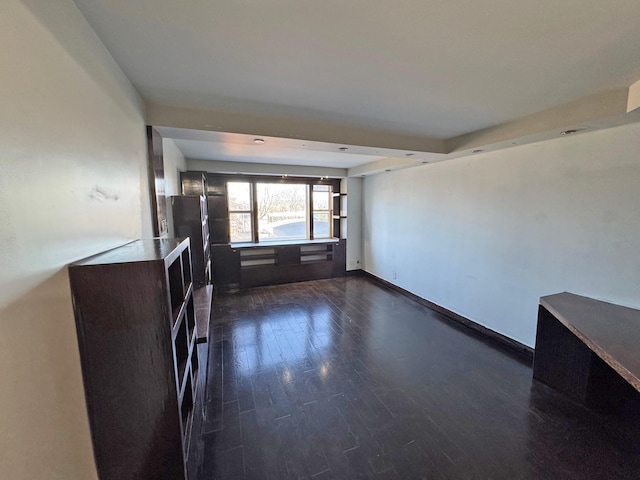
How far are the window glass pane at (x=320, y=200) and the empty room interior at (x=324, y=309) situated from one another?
2.52 meters

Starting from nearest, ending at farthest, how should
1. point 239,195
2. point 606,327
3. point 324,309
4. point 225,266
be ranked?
1. point 606,327
2. point 324,309
3. point 225,266
4. point 239,195

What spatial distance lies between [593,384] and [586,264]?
1.08 m

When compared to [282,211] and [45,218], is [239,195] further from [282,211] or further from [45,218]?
[45,218]

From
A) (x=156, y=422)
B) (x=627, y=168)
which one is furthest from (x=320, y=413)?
(x=627, y=168)

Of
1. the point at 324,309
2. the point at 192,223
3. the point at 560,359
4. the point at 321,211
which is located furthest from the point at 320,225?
the point at 560,359

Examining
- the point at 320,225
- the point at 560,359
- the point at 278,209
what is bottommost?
the point at 560,359

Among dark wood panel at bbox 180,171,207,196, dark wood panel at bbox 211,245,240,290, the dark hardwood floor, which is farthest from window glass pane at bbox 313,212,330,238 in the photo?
the dark hardwood floor

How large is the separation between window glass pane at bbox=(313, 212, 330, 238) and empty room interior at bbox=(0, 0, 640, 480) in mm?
2528

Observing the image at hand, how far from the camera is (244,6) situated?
1.11 meters

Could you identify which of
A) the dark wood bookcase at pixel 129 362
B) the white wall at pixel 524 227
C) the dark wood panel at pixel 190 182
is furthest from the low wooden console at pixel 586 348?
the dark wood panel at pixel 190 182

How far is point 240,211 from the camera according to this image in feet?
18.7

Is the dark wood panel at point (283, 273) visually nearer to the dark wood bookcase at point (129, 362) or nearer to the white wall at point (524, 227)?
the white wall at point (524, 227)

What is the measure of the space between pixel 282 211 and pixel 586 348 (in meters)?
5.25

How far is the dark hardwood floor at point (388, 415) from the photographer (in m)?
1.72
